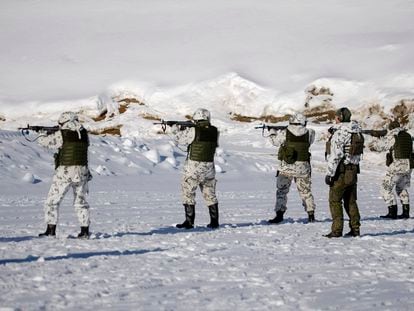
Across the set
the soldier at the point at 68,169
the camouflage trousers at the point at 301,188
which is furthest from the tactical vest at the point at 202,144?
the soldier at the point at 68,169

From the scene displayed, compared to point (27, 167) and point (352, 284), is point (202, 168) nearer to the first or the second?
point (352, 284)

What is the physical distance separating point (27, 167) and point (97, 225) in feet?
32.8

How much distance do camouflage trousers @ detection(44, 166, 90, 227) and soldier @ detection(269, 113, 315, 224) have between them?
384cm

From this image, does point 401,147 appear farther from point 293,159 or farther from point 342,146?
point 342,146

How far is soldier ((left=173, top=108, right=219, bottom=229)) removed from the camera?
9.41 metres

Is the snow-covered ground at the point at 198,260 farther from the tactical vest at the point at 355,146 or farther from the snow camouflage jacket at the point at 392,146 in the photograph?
the tactical vest at the point at 355,146

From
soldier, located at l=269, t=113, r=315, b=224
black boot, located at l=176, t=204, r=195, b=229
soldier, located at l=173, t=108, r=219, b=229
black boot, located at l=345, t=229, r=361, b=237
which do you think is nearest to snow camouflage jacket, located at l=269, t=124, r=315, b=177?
soldier, located at l=269, t=113, r=315, b=224

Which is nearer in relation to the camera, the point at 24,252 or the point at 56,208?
the point at 24,252

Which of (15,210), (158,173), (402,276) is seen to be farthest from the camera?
(158,173)

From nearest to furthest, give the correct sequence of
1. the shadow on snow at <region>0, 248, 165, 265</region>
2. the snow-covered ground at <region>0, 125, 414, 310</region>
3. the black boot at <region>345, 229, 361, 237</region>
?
1. the snow-covered ground at <region>0, 125, 414, 310</region>
2. the shadow on snow at <region>0, 248, 165, 265</region>
3. the black boot at <region>345, 229, 361, 237</region>

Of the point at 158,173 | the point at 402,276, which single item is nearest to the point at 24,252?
the point at 402,276

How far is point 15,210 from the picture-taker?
36.7ft

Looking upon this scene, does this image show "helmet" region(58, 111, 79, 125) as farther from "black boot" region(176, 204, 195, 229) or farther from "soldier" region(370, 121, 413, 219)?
"soldier" region(370, 121, 413, 219)

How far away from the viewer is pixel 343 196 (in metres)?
8.59
